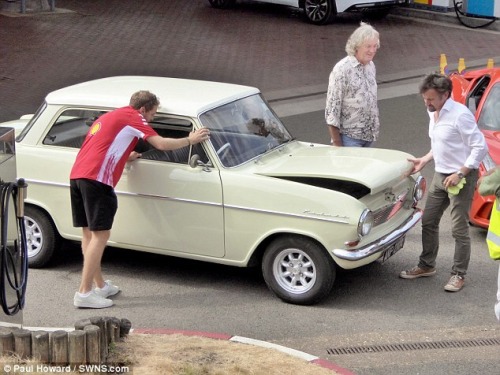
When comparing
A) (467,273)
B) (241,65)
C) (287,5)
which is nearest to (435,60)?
(241,65)

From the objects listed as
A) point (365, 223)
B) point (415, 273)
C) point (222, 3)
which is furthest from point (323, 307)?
point (222, 3)

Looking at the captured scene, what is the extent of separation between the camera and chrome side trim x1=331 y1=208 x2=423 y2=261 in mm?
7527

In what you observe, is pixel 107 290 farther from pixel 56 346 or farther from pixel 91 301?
pixel 56 346

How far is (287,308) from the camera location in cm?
779

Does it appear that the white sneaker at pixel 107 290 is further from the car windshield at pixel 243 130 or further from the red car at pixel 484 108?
the red car at pixel 484 108

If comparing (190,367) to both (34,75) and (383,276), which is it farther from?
(34,75)

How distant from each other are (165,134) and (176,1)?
679 inches

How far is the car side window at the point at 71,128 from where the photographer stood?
840 cm

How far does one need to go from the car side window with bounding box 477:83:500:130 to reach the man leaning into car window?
154 centimetres

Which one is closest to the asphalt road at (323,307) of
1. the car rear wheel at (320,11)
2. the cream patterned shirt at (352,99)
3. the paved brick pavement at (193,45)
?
the cream patterned shirt at (352,99)

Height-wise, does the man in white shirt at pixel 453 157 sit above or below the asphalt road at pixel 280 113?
above

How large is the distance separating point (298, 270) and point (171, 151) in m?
1.43

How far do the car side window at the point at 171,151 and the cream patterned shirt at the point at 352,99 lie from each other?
1.61 m

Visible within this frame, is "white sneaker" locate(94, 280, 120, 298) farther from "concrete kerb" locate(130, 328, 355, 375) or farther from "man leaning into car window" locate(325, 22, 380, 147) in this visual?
"man leaning into car window" locate(325, 22, 380, 147)
